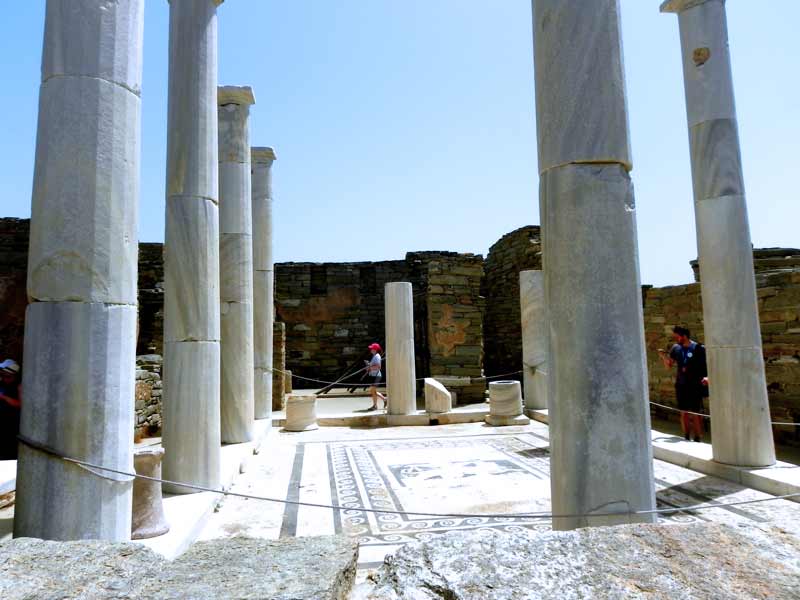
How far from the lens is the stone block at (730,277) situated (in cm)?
543

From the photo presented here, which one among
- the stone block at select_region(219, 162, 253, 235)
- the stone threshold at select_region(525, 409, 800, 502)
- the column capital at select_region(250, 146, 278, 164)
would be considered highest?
the column capital at select_region(250, 146, 278, 164)

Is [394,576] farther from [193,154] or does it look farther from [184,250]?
[193,154]

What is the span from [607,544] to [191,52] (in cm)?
508

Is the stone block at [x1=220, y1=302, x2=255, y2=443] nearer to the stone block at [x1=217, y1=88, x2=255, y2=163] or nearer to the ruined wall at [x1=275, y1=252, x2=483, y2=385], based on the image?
the stone block at [x1=217, y1=88, x2=255, y2=163]

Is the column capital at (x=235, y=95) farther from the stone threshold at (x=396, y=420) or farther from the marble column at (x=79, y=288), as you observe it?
the stone threshold at (x=396, y=420)

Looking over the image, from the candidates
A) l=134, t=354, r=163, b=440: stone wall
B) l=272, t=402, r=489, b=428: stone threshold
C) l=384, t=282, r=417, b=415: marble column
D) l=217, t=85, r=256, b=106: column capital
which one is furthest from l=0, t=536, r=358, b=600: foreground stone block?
l=384, t=282, r=417, b=415: marble column

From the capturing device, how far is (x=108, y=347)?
286cm

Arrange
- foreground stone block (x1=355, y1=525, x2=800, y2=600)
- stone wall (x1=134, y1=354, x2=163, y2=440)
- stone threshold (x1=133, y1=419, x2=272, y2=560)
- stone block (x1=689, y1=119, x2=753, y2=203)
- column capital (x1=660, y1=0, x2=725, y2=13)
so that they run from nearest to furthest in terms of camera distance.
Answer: foreground stone block (x1=355, y1=525, x2=800, y2=600) < stone threshold (x1=133, y1=419, x2=272, y2=560) < stone block (x1=689, y1=119, x2=753, y2=203) < column capital (x1=660, y1=0, x2=725, y2=13) < stone wall (x1=134, y1=354, x2=163, y2=440)

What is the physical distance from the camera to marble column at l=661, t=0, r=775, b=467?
212 inches

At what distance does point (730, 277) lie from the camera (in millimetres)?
5473

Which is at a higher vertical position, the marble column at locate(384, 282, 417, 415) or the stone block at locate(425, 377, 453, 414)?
the marble column at locate(384, 282, 417, 415)

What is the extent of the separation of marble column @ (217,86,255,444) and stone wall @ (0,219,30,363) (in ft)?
32.4

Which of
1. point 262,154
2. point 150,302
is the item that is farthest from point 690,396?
point 150,302

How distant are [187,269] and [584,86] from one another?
11.5 ft
